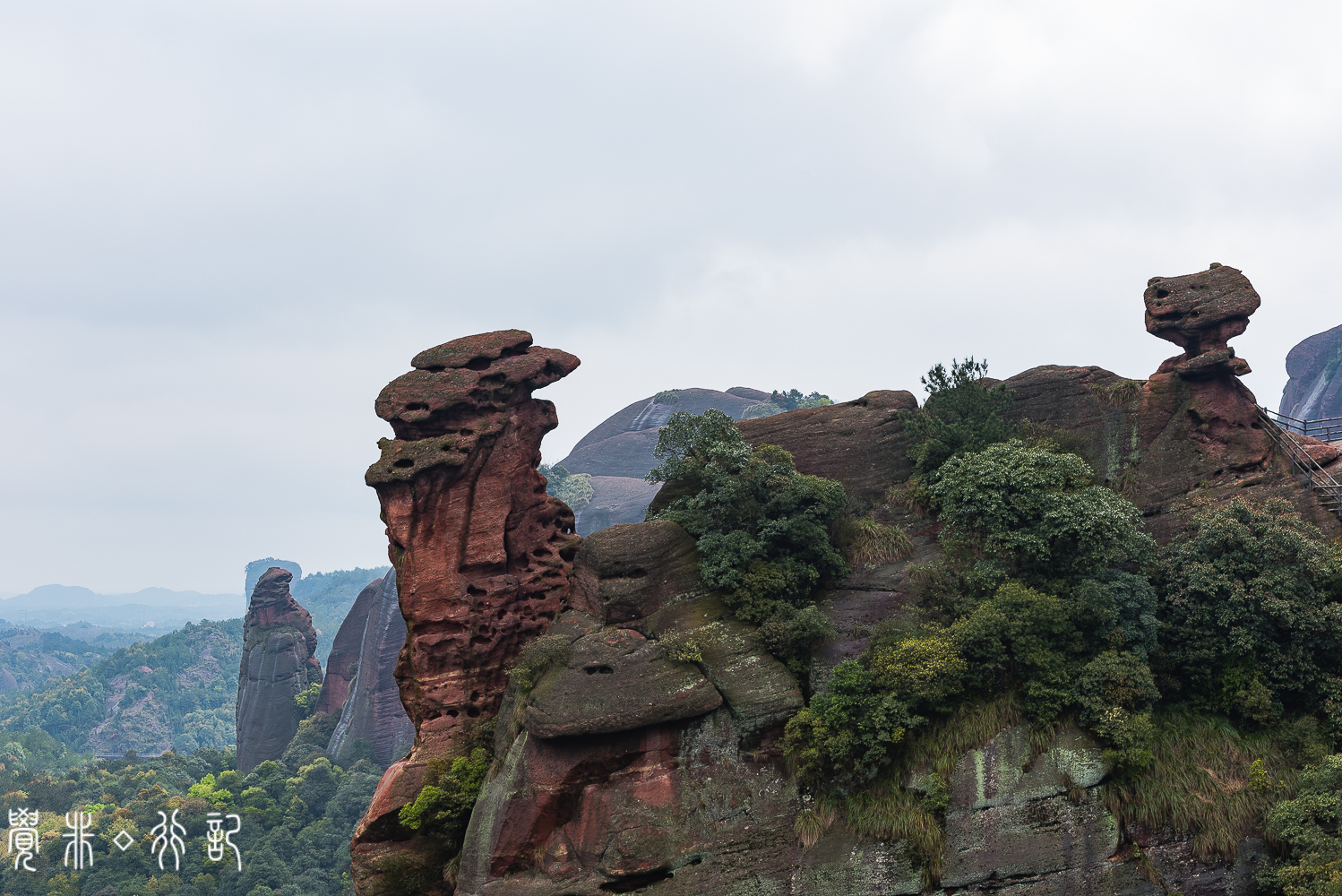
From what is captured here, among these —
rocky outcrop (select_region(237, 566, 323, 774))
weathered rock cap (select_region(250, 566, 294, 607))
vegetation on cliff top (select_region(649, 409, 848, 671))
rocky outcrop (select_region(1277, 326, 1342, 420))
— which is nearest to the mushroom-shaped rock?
vegetation on cliff top (select_region(649, 409, 848, 671))

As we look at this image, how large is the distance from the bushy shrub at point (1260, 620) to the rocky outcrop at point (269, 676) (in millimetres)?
64223

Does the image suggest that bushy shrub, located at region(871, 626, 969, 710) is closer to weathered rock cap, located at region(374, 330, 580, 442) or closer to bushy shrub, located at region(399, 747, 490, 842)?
bushy shrub, located at region(399, 747, 490, 842)

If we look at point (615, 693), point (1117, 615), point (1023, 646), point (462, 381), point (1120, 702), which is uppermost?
point (462, 381)

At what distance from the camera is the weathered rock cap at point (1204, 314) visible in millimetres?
22797

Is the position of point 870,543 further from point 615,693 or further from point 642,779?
point 642,779

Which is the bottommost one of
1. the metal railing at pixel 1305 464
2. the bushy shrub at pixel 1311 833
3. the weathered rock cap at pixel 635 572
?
the bushy shrub at pixel 1311 833

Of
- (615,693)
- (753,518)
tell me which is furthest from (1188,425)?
(615,693)

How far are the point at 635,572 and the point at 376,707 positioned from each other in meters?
51.2

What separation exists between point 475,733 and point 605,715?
15.4 ft

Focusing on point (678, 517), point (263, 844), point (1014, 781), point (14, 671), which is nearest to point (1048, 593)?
point (1014, 781)

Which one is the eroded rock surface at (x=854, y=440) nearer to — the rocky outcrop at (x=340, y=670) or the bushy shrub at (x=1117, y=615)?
the bushy shrub at (x=1117, y=615)

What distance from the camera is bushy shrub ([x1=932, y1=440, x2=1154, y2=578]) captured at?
1978 centimetres

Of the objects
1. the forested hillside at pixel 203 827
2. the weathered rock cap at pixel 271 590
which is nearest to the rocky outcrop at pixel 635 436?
the weathered rock cap at pixel 271 590

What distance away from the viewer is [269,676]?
228 ft
